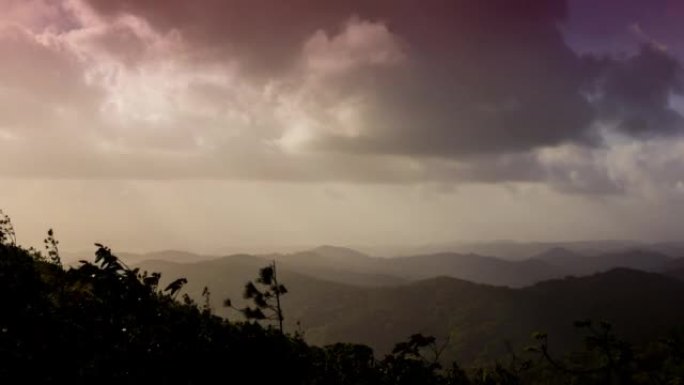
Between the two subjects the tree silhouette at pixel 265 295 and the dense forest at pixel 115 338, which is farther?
the tree silhouette at pixel 265 295

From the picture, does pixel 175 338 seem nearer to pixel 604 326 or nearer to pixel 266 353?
pixel 266 353

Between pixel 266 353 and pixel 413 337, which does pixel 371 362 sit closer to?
pixel 413 337

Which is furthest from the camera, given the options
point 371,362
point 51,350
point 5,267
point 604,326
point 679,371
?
point 679,371

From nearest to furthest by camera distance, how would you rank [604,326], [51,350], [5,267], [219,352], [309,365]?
[51,350]
[219,352]
[5,267]
[309,365]
[604,326]

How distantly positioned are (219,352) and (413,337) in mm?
8769

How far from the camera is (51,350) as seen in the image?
1553 cm

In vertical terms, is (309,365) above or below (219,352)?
below

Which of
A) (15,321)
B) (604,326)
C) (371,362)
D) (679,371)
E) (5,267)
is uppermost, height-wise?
(5,267)

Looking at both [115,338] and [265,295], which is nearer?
[115,338]

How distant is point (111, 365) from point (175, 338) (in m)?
3.08

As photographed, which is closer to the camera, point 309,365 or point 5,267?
point 5,267

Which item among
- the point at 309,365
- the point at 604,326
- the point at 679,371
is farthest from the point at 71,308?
the point at 679,371

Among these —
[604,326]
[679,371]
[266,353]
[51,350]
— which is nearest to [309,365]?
[266,353]

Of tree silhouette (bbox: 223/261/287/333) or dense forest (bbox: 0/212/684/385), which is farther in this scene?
tree silhouette (bbox: 223/261/287/333)
